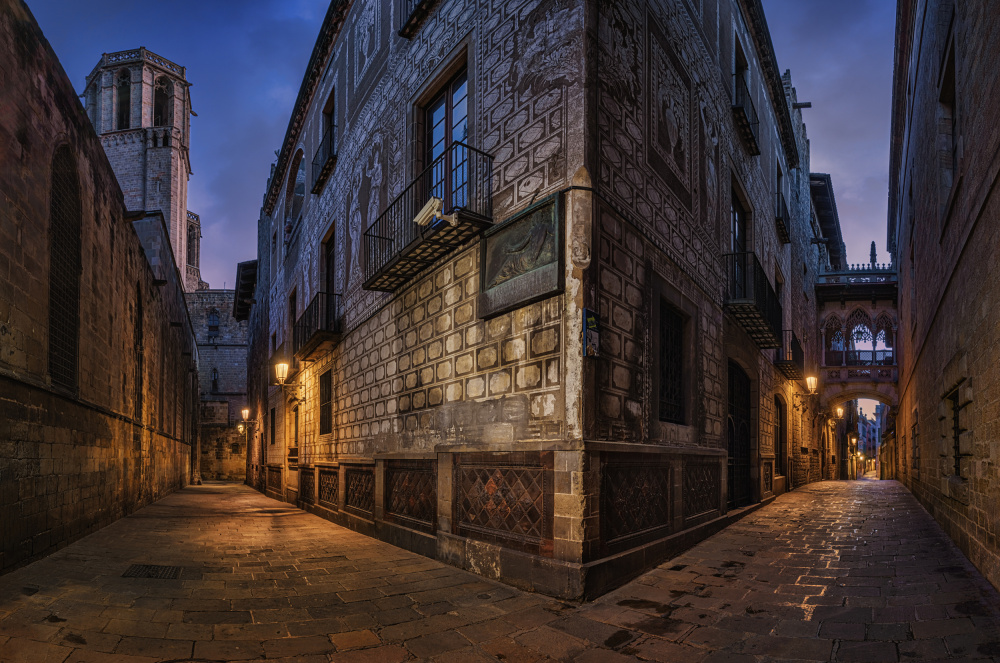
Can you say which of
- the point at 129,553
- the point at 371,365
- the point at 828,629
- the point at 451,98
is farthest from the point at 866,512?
the point at 129,553

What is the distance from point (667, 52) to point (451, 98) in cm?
297

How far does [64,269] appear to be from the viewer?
27.6ft

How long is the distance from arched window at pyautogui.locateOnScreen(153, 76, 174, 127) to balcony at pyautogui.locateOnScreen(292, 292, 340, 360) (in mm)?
54040

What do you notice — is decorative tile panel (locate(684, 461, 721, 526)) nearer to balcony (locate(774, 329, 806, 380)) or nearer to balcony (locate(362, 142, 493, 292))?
balcony (locate(362, 142, 493, 292))

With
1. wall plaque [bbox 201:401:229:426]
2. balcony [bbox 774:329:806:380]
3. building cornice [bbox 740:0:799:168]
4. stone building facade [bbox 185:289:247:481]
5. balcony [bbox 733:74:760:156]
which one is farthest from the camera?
stone building facade [bbox 185:289:247:481]

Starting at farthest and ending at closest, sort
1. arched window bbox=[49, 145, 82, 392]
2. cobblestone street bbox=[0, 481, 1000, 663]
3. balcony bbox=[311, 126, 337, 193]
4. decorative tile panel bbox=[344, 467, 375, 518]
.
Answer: balcony bbox=[311, 126, 337, 193] → decorative tile panel bbox=[344, 467, 375, 518] → arched window bbox=[49, 145, 82, 392] → cobblestone street bbox=[0, 481, 1000, 663]

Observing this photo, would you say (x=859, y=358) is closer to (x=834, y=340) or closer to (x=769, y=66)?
(x=834, y=340)

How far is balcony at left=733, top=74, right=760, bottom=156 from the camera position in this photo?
39.2 ft

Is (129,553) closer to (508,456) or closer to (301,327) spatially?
(508,456)

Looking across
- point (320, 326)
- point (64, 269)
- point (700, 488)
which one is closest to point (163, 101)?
point (320, 326)

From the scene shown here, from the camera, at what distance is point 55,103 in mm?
7734

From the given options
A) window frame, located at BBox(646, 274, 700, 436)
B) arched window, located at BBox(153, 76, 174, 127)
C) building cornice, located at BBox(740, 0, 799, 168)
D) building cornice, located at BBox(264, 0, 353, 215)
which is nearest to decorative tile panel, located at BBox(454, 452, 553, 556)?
window frame, located at BBox(646, 274, 700, 436)

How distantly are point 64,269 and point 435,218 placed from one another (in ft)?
16.5

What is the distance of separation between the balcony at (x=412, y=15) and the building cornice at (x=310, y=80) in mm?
4046
